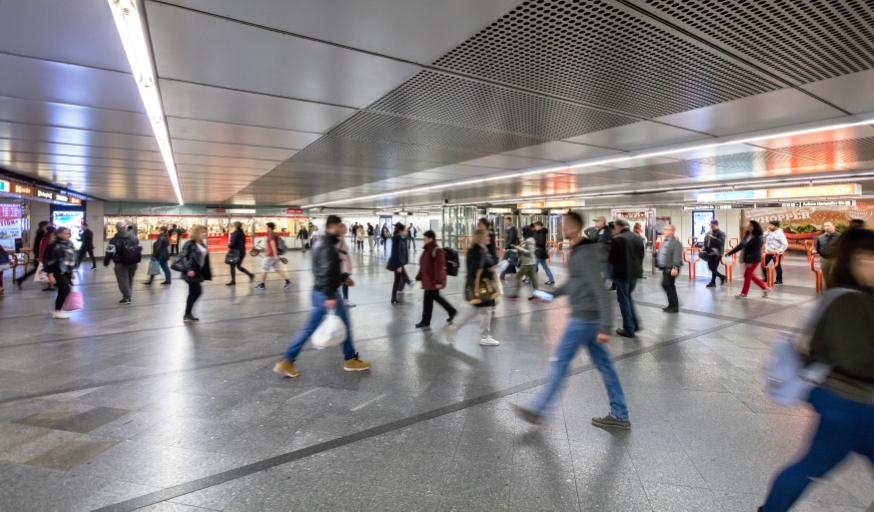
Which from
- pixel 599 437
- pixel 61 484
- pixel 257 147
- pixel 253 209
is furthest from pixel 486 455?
pixel 253 209

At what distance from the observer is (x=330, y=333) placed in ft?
14.4

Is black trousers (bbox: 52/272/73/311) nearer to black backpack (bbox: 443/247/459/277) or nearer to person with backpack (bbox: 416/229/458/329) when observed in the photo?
person with backpack (bbox: 416/229/458/329)

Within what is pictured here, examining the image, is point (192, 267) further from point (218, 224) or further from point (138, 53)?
point (218, 224)

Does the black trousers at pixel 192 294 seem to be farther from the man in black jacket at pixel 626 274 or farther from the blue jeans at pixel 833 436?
the blue jeans at pixel 833 436

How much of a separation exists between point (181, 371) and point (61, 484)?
2.23 m

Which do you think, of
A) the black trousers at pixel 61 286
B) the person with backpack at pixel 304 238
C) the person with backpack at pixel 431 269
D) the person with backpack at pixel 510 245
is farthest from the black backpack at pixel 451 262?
the person with backpack at pixel 304 238

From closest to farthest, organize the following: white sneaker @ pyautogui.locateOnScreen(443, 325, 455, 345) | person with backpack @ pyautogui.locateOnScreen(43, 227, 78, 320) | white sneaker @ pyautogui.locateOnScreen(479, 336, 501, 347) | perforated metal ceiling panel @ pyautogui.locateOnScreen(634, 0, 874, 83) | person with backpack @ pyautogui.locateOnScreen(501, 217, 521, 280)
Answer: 1. perforated metal ceiling panel @ pyautogui.locateOnScreen(634, 0, 874, 83)
2. white sneaker @ pyautogui.locateOnScreen(479, 336, 501, 347)
3. white sneaker @ pyautogui.locateOnScreen(443, 325, 455, 345)
4. person with backpack @ pyautogui.locateOnScreen(43, 227, 78, 320)
5. person with backpack @ pyautogui.locateOnScreen(501, 217, 521, 280)

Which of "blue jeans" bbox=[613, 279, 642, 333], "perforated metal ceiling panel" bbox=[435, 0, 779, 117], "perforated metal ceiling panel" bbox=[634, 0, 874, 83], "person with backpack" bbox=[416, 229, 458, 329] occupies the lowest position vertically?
"blue jeans" bbox=[613, 279, 642, 333]

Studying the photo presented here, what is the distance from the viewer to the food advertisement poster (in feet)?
83.4

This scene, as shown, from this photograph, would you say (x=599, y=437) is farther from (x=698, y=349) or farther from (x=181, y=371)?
(x=181, y=371)

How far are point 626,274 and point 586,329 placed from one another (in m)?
3.68

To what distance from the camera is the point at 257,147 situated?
26.1 feet

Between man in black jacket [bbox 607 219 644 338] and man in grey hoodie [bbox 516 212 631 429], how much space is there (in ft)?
10.6

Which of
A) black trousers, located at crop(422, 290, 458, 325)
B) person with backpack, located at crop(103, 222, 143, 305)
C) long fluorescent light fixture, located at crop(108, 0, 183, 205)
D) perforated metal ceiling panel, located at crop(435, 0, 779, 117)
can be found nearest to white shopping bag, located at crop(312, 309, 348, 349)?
black trousers, located at crop(422, 290, 458, 325)
